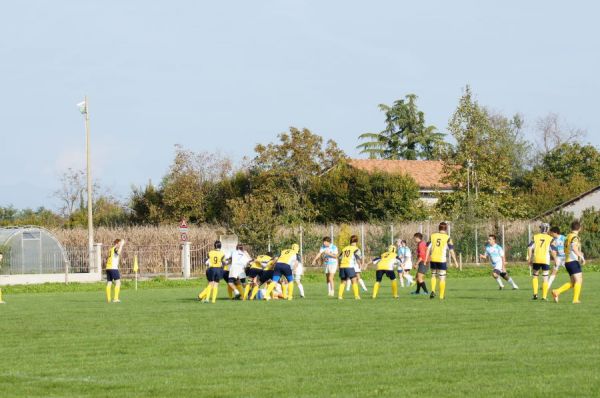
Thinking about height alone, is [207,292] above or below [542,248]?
below

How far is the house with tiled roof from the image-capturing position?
83156 mm

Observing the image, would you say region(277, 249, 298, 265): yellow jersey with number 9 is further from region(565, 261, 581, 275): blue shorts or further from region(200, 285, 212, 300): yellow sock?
region(565, 261, 581, 275): blue shorts

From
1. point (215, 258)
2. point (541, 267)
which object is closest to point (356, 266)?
point (215, 258)

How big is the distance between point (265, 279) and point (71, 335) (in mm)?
13203

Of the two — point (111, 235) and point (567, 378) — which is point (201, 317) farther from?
point (111, 235)

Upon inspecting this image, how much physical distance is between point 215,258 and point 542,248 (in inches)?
355

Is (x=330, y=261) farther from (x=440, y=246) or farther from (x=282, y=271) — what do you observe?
(x=440, y=246)

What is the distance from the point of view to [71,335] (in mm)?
19656

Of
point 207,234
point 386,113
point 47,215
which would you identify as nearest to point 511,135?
point 386,113

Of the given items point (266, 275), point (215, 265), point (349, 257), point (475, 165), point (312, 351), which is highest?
point (475, 165)

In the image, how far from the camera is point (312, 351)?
1576 cm

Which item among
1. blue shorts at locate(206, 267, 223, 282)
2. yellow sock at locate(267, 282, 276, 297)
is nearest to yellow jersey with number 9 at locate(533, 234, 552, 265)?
yellow sock at locate(267, 282, 276, 297)

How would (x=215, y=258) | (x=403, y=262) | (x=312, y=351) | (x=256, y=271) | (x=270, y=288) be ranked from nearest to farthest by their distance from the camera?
(x=312, y=351)
(x=215, y=258)
(x=270, y=288)
(x=256, y=271)
(x=403, y=262)

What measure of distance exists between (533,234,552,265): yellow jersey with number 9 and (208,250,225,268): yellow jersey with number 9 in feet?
28.5
